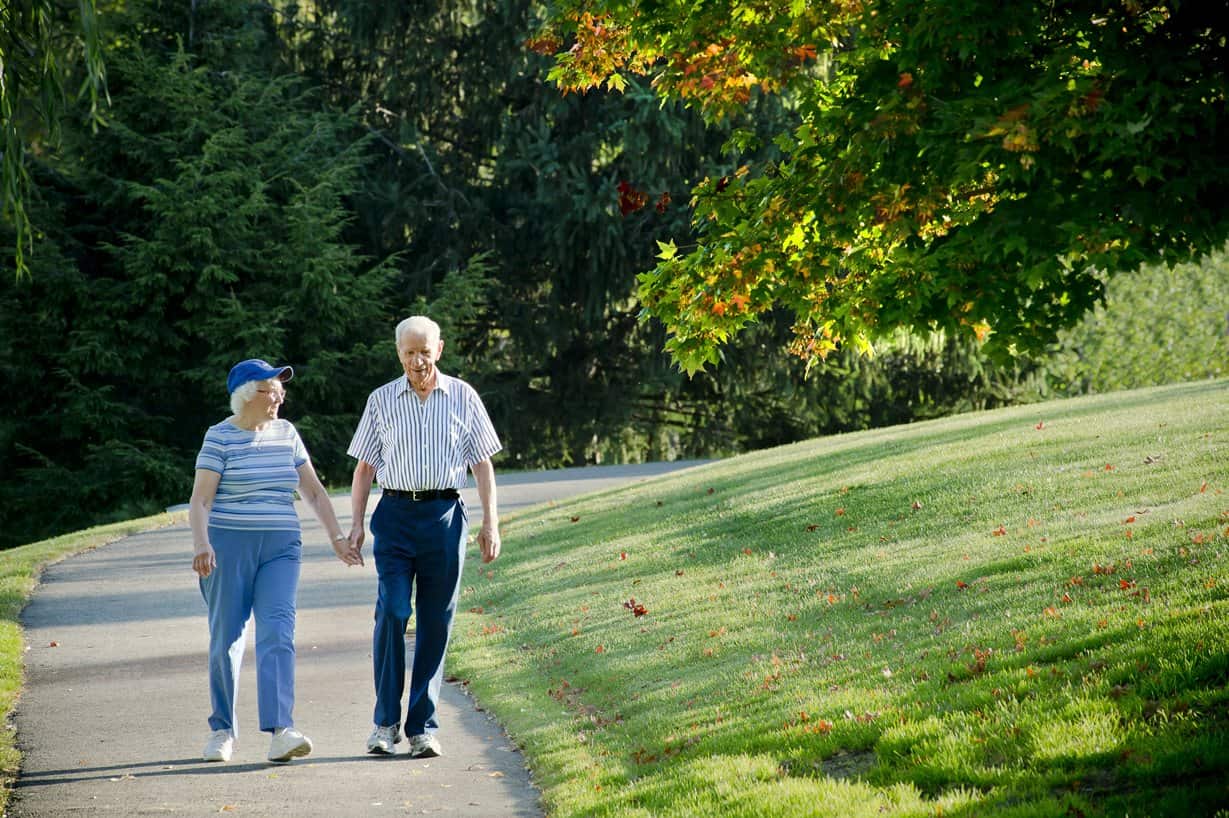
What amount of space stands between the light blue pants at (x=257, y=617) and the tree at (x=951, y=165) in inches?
92.4

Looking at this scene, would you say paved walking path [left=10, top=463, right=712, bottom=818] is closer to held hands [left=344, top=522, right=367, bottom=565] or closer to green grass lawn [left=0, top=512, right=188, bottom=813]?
green grass lawn [left=0, top=512, right=188, bottom=813]

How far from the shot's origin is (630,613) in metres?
10.6

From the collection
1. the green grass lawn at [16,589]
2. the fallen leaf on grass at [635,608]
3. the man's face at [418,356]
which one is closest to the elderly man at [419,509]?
the man's face at [418,356]

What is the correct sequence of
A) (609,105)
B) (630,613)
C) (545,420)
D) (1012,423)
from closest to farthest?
(630,613), (1012,423), (609,105), (545,420)

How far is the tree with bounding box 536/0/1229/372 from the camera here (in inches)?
204

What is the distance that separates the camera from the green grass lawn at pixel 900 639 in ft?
19.0

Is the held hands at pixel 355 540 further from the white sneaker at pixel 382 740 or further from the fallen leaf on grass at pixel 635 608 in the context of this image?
the fallen leaf on grass at pixel 635 608

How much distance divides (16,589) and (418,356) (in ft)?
24.8

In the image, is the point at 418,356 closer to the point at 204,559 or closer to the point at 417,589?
the point at 417,589

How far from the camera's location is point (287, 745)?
6.94m

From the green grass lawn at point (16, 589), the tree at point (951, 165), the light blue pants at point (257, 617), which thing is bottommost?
the green grass lawn at point (16, 589)

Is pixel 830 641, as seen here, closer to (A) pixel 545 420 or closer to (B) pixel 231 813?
(B) pixel 231 813

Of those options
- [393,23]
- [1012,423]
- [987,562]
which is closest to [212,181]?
[393,23]

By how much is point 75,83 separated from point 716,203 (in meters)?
24.0
